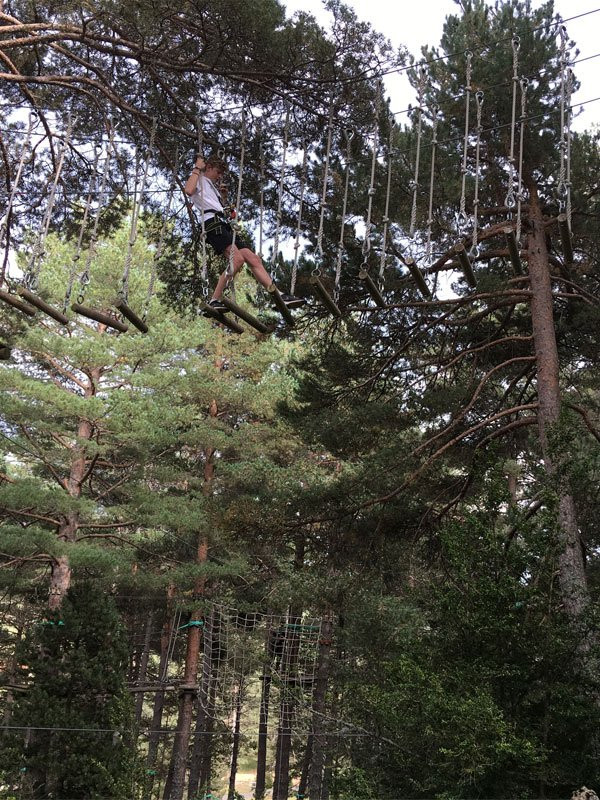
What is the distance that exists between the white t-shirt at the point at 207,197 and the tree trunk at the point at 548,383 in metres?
2.81

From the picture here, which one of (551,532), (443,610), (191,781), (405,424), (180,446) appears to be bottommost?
(191,781)

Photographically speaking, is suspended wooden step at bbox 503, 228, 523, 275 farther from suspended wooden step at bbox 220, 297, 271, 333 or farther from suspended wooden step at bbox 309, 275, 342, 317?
suspended wooden step at bbox 220, 297, 271, 333

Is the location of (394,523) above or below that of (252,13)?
below

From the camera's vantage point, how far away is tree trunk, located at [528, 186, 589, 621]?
5.74 m

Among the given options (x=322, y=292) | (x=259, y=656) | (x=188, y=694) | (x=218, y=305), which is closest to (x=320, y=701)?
(x=259, y=656)

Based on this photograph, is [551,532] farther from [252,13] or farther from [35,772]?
[35,772]

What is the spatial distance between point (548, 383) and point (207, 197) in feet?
11.1

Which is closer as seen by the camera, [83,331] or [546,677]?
[546,677]

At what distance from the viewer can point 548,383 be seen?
263 inches

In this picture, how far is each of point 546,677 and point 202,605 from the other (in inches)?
372

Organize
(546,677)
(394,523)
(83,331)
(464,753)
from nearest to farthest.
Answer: (464,753) < (546,677) < (394,523) < (83,331)

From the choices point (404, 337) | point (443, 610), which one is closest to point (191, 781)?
point (404, 337)

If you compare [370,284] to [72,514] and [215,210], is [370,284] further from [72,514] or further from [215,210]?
[72,514]

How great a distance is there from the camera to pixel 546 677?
4648 mm
